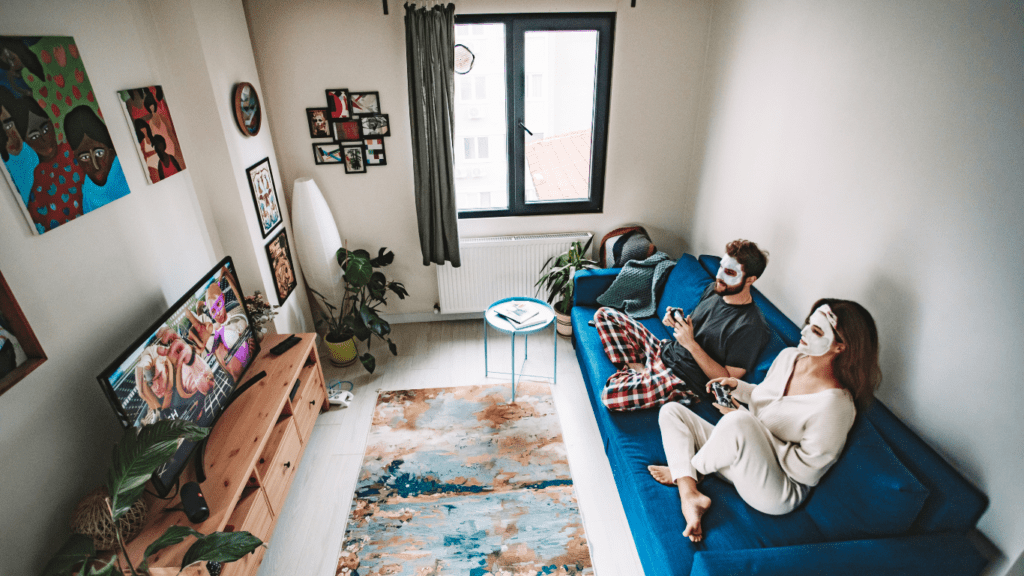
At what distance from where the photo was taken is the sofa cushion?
1479mm

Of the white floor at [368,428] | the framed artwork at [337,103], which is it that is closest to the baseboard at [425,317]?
the white floor at [368,428]

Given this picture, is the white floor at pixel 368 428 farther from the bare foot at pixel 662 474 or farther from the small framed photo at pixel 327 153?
the small framed photo at pixel 327 153

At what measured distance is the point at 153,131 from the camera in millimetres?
2156

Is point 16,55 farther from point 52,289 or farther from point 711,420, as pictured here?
point 711,420

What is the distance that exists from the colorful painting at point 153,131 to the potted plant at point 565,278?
2200 mm

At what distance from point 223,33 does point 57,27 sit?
983 mm

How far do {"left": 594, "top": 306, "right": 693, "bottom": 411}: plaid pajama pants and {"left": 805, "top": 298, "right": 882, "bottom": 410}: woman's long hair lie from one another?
733 mm

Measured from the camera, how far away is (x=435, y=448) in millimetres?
2662

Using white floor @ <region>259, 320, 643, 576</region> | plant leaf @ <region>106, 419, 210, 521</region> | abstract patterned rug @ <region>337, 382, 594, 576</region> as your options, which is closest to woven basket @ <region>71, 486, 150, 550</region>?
plant leaf @ <region>106, 419, 210, 521</region>

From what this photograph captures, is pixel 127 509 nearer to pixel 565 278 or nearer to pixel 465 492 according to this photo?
pixel 465 492

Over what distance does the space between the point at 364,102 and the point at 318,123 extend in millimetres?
332

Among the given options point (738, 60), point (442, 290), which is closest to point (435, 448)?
point (442, 290)

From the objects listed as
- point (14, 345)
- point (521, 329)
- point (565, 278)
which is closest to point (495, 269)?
point (565, 278)

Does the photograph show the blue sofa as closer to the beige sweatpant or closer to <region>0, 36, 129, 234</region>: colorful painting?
the beige sweatpant
